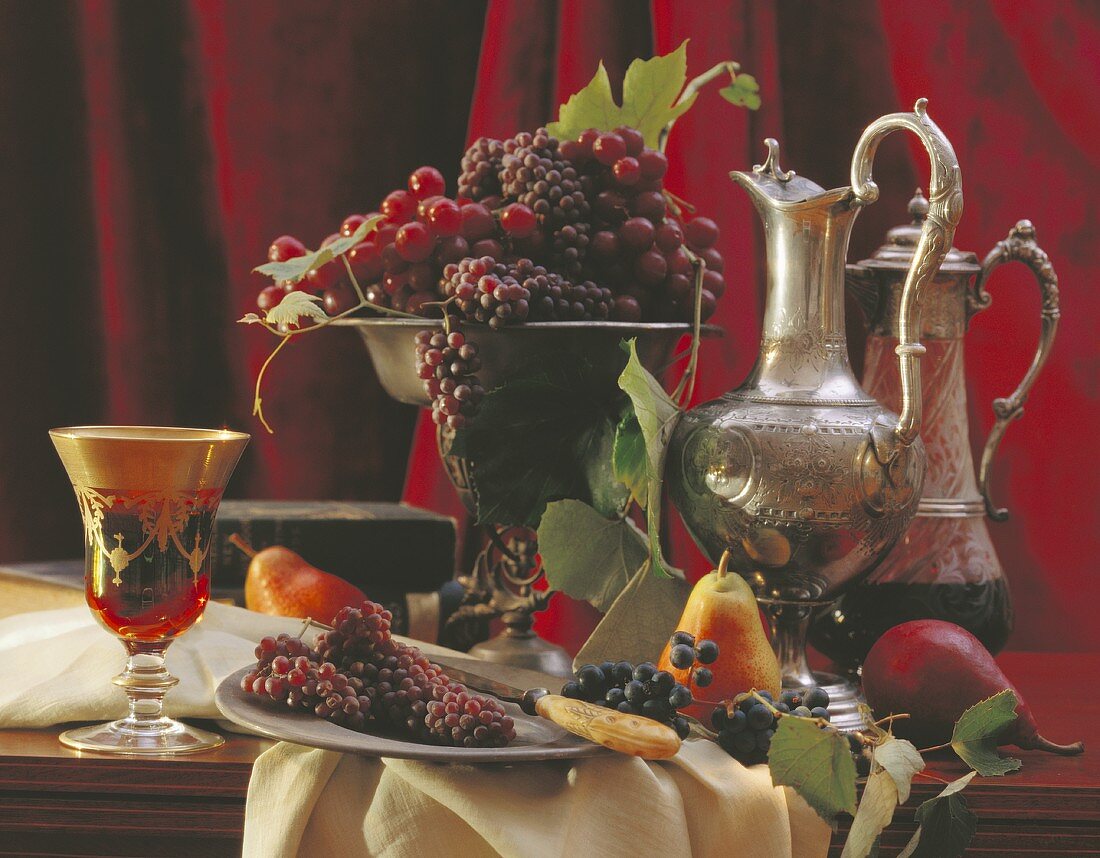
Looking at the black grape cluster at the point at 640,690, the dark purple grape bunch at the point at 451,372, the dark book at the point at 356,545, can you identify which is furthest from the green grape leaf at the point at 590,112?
the black grape cluster at the point at 640,690

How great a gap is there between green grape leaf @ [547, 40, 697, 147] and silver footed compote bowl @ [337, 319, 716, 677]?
A: 191mm

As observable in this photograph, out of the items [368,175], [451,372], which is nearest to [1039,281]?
[451,372]

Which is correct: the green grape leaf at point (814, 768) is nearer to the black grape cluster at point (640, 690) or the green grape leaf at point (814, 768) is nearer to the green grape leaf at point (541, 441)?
the black grape cluster at point (640, 690)

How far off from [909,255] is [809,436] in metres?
0.22

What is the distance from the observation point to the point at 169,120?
1502 millimetres

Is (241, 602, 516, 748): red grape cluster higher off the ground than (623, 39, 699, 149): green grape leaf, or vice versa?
(623, 39, 699, 149): green grape leaf

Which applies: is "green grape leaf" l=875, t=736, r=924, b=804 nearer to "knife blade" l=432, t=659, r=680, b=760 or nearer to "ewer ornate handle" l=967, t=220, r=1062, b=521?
"knife blade" l=432, t=659, r=680, b=760

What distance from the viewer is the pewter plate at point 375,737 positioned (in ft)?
2.06

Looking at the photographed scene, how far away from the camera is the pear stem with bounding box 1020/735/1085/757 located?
29.6 inches

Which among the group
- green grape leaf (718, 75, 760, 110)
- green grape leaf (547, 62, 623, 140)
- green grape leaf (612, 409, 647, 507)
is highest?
green grape leaf (718, 75, 760, 110)

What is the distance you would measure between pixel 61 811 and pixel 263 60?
3.35 feet

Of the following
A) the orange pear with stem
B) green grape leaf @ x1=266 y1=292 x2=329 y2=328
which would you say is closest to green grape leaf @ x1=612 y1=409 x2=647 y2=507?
the orange pear with stem

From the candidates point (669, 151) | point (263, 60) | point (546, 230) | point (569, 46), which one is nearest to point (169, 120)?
point (263, 60)

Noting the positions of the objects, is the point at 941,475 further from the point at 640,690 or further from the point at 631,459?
the point at 640,690
